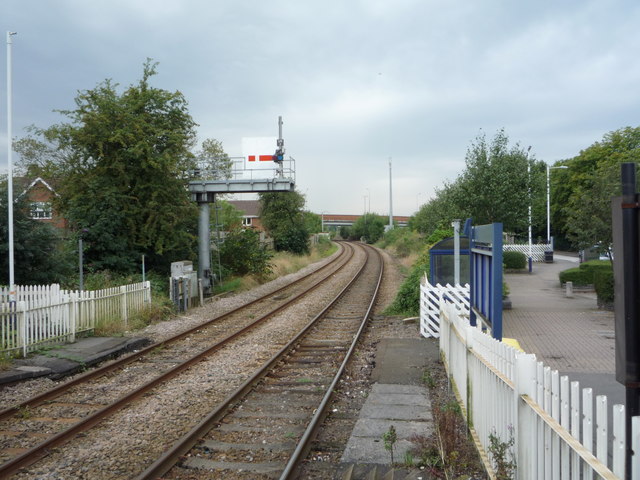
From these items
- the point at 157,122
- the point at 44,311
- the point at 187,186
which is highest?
the point at 157,122

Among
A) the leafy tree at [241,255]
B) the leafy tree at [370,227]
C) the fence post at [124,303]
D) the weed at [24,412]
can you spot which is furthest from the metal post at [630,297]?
the leafy tree at [370,227]

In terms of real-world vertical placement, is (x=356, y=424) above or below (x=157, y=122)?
below

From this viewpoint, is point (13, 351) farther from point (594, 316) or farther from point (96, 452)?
point (594, 316)

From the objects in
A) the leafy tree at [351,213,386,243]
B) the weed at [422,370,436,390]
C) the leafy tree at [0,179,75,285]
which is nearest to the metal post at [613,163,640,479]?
the weed at [422,370,436,390]

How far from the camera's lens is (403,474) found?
5207 millimetres

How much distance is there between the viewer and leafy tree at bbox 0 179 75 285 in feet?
51.2

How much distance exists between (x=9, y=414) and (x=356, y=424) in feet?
14.7

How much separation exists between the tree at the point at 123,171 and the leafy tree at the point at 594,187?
15191mm

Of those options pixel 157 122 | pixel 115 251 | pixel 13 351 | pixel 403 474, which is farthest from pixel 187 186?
pixel 403 474

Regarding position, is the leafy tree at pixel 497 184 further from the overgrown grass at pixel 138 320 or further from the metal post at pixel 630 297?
the metal post at pixel 630 297

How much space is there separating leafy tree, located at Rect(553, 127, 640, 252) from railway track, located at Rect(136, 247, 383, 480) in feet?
14.7

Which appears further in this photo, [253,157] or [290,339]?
[253,157]

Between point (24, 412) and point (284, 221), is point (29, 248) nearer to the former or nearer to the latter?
point (24, 412)

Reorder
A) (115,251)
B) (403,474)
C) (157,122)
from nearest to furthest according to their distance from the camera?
(403,474) < (115,251) < (157,122)
